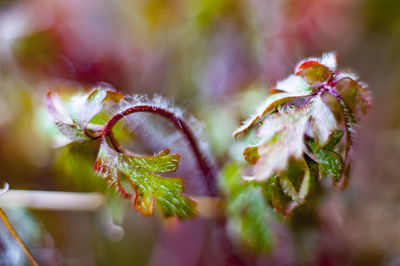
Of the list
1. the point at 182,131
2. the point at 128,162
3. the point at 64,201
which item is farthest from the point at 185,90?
the point at 128,162

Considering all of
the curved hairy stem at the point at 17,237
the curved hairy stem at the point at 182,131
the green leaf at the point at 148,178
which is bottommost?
the curved hairy stem at the point at 17,237

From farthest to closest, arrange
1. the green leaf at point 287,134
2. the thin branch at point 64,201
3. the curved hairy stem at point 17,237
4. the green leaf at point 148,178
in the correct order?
the thin branch at point 64,201 → the curved hairy stem at point 17,237 → the green leaf at point 148,178 → the green leaf at point 287,134

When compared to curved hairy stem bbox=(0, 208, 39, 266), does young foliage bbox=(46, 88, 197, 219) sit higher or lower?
higher

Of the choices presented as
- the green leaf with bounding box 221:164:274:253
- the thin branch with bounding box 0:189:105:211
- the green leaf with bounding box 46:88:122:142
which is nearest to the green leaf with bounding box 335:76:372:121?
the green leaf with bounding box 221:164:274:253

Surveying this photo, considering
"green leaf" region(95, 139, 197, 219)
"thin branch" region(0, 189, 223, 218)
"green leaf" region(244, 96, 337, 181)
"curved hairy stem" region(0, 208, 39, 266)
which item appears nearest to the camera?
"green leaf" region(244, 96, 337, 181)

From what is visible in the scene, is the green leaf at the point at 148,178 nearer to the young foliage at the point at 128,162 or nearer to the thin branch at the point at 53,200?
the young foliage at the point at 128,162

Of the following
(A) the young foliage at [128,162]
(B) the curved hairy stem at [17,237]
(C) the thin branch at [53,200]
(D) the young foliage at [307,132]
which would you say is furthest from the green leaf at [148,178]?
(C) the thin branch at [53,200]

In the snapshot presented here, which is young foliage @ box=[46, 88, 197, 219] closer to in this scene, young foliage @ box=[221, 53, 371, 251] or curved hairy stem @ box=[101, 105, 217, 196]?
curved hairy stem @ box=[101, 105, 217, 196]

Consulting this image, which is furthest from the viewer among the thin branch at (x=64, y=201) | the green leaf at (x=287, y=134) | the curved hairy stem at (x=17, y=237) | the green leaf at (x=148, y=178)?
the thin branch at (x=64, y=201)

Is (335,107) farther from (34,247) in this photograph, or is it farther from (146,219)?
(146,219)
